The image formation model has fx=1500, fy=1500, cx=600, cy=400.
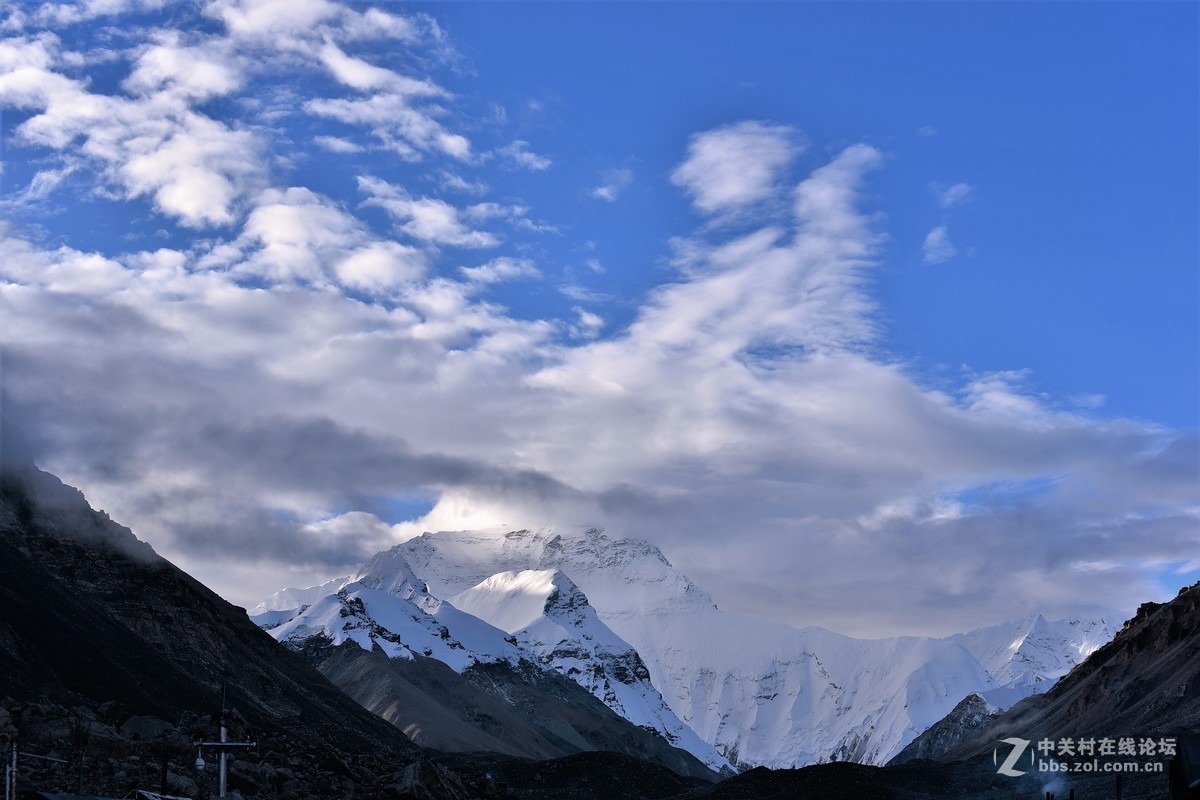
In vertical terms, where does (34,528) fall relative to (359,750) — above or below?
above

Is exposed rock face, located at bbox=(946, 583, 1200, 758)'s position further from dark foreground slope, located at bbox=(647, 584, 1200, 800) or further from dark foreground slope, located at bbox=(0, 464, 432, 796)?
dark foreground slope, located at bbox=(0, 464, 432, 796)

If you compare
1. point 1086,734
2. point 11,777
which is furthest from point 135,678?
point 1086,734

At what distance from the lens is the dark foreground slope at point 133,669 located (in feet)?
269

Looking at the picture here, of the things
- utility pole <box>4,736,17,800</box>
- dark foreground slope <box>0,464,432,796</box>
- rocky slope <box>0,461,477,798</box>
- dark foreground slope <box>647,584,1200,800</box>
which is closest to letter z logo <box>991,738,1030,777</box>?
dark foreground slope <box>647,584,1200,800</box>

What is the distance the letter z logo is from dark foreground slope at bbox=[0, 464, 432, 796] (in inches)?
1853

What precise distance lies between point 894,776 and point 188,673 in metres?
61.7

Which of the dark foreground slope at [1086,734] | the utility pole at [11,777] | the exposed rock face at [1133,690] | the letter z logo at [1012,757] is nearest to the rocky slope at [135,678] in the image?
the utility pole at [11,777]

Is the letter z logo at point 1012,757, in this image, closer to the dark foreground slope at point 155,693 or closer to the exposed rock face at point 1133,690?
the exposed rock face at point 1133,690

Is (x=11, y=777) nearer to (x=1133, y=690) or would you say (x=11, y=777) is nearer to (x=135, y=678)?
(x=135, y=678)

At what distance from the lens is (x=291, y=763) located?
92125 mm

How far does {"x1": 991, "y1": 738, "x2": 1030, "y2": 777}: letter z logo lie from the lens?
114438 millimetres

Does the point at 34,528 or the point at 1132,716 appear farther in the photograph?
the point at 34,528

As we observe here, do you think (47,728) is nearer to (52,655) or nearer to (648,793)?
(52,655)

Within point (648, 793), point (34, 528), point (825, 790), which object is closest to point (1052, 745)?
point (825, 790)
